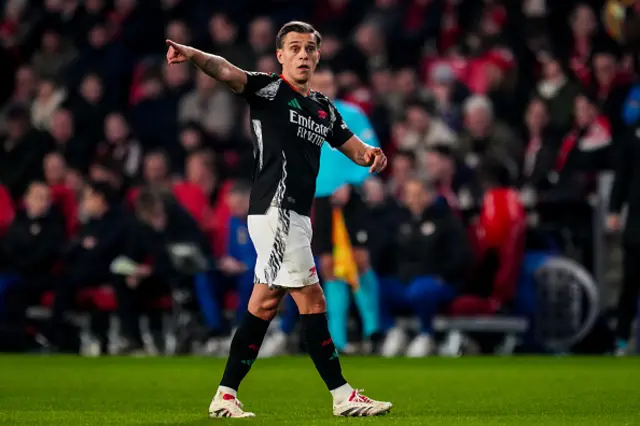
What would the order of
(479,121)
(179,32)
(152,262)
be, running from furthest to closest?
(179,32) < (479,121) < (152,262)

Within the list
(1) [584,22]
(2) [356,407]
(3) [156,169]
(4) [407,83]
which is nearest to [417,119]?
(4) [407,83]

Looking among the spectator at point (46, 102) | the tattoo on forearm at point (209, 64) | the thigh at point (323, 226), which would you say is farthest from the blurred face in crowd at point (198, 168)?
the tattoo on forearm at point (209, 64)

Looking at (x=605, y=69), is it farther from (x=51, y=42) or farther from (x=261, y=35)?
(x=51, y=42)

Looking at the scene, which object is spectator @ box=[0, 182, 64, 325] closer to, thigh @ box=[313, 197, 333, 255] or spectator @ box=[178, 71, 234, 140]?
spectator @ box=[178, 71, 234, 140]

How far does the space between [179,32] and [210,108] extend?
164 cm

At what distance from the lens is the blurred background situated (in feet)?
50.2

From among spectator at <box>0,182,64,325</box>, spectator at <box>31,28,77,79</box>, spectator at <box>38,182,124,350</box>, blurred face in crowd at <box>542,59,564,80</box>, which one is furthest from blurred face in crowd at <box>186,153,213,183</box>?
spectator at <box>31,28,77,79</box>

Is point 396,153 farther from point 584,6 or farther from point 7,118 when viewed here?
point 7,118

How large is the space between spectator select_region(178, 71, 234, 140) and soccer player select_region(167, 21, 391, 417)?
11317 millimetres

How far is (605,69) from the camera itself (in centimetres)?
1697

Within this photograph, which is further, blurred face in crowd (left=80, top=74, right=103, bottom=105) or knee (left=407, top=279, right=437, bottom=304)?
blurred face in crowd (left=80, top=74, right=103, bottom=105)

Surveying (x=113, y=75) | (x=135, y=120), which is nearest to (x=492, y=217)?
(x=135, y=120)

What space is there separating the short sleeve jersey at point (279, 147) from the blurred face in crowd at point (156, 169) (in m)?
9.48

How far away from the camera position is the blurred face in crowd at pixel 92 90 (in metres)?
19.8
